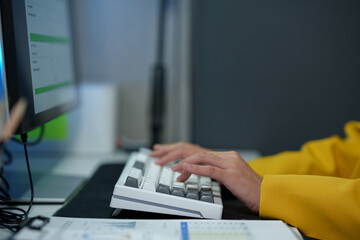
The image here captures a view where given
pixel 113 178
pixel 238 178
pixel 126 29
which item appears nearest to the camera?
pixel 238 178

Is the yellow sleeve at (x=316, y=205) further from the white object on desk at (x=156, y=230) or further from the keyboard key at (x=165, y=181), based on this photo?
the keyboard key at (x=165, y=181)

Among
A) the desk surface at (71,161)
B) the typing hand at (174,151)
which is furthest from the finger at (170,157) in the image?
the desk surface at (71,161)

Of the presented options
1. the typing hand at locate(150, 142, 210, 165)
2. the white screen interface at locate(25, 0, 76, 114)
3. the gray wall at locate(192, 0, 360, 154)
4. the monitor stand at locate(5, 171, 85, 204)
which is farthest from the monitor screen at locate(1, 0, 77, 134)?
the gray wall at locate(192, 0, 360, 154)

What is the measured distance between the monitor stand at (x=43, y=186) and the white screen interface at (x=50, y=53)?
16 centimetres

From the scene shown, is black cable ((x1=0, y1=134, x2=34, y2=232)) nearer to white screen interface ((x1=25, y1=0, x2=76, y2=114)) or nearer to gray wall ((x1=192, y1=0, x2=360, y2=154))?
white screen interface ((x1=25, y1=0, x2=76, y2=114))

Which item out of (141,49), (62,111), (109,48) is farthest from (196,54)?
(62,111)

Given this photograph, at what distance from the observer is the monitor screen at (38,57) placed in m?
0.64

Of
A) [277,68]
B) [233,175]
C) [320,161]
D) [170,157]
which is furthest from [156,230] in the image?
[277,68]

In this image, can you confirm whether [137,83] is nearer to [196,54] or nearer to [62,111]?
[196,54]

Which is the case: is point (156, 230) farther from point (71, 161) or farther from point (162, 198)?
point (71, 161)

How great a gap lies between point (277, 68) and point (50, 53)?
2.35ft

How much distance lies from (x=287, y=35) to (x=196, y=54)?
301 mm

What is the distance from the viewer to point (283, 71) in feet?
3.95

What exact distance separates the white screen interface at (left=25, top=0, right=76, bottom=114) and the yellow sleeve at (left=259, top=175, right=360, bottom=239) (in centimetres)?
49
